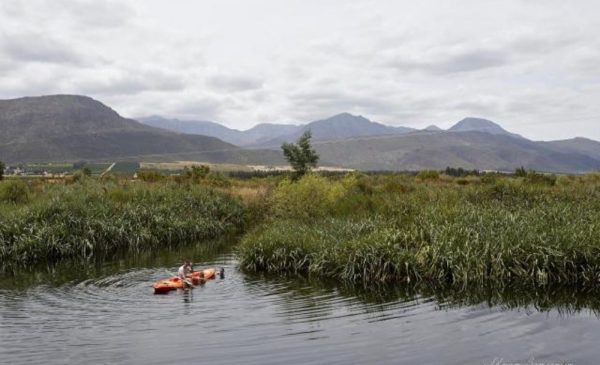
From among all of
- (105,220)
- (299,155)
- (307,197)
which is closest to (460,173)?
(299,155)

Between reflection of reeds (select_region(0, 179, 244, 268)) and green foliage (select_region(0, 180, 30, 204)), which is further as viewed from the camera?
green foliage (select_region(0, 180, 30, 204))

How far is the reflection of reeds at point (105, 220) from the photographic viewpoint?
28.1 meters

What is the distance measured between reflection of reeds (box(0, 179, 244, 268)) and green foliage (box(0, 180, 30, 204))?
2.85ft

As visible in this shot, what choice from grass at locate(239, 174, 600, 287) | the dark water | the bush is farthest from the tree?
the dark water

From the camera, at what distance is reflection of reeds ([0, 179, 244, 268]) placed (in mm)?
28109

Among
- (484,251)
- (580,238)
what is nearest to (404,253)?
(484,251)

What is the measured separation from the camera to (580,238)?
60.6 ft

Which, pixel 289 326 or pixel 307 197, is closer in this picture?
pixel 289 326

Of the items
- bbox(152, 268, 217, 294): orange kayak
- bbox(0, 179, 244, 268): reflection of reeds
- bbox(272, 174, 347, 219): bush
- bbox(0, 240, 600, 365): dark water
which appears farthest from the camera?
Result: bbox(272, 174, 347, 219): bush

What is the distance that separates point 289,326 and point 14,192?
30.2m

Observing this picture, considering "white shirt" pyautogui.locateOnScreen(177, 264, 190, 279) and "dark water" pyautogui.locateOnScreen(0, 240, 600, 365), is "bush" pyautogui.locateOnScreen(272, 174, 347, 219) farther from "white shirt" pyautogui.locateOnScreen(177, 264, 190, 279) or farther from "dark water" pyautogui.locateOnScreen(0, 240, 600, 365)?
"dark water" pyautogui.locateOnScreen(0, 240, 600, 365)

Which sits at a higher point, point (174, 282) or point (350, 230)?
point (350, 230)

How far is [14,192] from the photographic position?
3800 cm

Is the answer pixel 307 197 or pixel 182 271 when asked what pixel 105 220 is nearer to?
pixel 307 197
